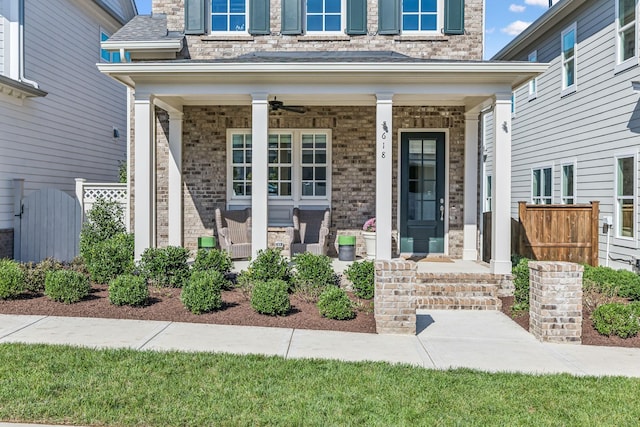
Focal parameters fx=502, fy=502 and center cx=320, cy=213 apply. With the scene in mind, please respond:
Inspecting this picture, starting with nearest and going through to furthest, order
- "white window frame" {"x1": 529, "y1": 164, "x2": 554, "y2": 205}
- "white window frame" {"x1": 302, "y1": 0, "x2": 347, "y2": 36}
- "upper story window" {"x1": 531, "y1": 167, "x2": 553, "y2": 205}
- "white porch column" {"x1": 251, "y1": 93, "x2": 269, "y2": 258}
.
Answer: "white porch column" {"x1": 251, "y1": 93, "x2": 269, "y2": 258} < "white window frame" {"x1": 302, "y1": 0, "x2": 347, "y2": 36} < "white window frame" {"x1": 529, "y1": 164, "x2": 554, "y2": 205} < "upper story window" {"x1": 531, "y1": 167, "x2": 553, "y2": 205}

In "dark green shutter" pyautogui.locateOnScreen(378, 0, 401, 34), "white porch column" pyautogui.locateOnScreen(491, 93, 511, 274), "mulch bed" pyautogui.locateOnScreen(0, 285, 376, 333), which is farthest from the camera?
"dark green shutter" pyautogui.locateOnScreen(378, 0, 401, 34)

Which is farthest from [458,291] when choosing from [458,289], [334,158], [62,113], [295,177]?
[62,113]

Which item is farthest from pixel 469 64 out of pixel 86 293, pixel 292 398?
pixel 86 293

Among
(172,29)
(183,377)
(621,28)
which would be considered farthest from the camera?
(172,29)

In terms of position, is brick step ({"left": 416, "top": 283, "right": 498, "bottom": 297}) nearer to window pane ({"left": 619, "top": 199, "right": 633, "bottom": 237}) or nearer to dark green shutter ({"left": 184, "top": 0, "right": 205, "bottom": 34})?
window pane ({"left": 619, "top": 199, "right": 633, "bottom": 237})

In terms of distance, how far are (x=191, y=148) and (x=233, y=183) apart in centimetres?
109

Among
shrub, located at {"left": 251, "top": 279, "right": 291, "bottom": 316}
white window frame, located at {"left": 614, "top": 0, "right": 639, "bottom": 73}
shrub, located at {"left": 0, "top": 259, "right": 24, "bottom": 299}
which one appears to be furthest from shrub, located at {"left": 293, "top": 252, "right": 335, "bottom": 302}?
white window frame, located at {"left": 614, "top": 0, "right": 639, "bottom": 73}

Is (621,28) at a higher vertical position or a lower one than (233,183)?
higher

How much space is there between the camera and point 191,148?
33.2ft

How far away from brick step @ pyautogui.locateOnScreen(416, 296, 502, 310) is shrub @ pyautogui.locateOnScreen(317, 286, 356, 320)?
1.50 metres

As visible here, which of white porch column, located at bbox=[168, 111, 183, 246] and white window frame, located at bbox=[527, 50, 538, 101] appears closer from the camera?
white porch column, located at bbox=[168, 111, 183, 246]

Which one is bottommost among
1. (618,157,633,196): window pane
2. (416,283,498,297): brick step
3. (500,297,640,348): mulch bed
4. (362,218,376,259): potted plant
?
(500,297,640,348): mulch bed

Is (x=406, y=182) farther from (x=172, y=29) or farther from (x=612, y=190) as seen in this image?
(x=172, y=29)

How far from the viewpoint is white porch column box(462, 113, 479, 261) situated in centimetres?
979
